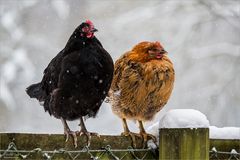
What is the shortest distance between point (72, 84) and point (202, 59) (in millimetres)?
8640

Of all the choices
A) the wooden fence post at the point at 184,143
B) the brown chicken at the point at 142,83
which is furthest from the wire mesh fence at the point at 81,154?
the brown chicken at the point at 142,83

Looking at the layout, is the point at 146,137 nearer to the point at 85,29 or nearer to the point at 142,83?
the point at 142,83

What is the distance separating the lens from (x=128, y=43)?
459 inches

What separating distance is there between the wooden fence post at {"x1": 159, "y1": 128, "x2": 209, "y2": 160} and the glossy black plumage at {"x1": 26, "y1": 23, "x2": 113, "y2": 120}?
3.24 feet

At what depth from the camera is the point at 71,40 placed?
3.68 metres

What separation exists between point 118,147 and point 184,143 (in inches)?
10.7

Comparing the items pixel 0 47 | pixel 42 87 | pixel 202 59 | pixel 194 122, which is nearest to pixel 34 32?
pixel 0 47

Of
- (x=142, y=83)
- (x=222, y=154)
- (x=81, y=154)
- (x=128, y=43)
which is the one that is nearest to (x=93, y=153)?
(x=81, y=154)

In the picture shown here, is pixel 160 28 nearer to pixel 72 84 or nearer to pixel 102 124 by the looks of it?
pixel 102 124

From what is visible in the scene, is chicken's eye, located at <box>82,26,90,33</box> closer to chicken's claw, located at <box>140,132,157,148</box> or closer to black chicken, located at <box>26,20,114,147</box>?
black chicken, located at <box>26,20,114,147</box>

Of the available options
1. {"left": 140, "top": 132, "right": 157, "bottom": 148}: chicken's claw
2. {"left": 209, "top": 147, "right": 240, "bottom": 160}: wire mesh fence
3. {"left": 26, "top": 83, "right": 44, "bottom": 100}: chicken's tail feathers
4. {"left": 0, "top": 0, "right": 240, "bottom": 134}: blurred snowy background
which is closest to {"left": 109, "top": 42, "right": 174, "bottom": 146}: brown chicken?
{"left": 26, "top": 83, "right": 44, "bottom": 100}: chicken's tail feathers

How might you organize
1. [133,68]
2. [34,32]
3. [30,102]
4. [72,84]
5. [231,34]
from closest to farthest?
1. [72,84]
2. [133,68]
3. [30,102]
4. [34,32]
5. [231,34]

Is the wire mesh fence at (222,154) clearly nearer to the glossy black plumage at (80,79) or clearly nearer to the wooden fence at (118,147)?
the wooden fence at (118,147)

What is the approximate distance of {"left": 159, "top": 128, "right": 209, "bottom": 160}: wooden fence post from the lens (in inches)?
101
